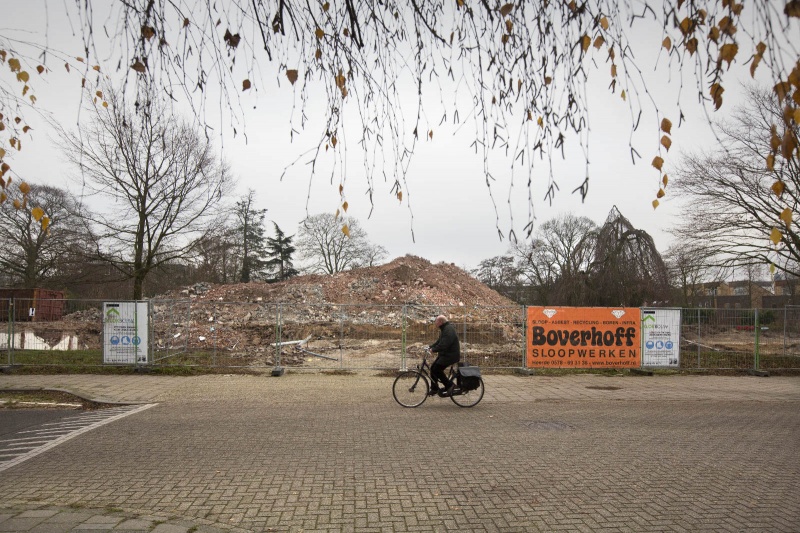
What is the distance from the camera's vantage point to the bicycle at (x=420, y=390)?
32.1 feet

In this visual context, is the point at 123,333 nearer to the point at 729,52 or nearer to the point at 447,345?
the point at 447,345

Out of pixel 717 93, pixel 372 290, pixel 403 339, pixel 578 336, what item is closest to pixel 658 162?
pixel 717 93

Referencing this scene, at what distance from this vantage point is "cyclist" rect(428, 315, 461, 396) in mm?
9664

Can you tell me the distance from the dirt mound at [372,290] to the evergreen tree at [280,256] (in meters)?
13.6

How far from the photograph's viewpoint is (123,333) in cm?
1393

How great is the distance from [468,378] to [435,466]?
12.1ft

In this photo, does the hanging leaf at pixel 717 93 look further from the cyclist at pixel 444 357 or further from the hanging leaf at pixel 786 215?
the cyclist at pixel 444 357

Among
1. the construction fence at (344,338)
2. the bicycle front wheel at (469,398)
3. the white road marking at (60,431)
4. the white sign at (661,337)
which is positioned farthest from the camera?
the white sign at (661,337)

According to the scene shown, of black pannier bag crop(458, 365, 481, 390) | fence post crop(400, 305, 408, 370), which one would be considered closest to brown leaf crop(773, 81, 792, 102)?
black pannier bag crop(458, 365, 481, 390)

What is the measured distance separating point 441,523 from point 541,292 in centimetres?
3728

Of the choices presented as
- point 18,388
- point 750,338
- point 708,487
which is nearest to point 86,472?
point 708,487

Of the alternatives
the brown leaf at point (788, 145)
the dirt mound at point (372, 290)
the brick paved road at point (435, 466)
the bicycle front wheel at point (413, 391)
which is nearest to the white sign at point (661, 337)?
the brick paved road at point (435, 466)

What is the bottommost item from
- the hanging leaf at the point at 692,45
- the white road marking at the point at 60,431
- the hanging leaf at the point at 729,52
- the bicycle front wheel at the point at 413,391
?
the white road marking at the point at 60,431

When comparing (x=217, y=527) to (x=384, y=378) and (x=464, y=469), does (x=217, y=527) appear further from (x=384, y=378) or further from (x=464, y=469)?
(x=384, y=378)
